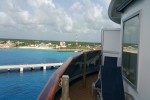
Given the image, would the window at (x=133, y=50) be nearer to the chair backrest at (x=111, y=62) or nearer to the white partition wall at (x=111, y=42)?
the chair backrest at (x=111, y=62)

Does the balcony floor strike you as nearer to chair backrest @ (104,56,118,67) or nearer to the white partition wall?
chair backrest @ (104,56,118,67)

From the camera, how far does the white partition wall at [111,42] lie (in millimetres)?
6500

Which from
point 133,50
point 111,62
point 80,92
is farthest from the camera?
point 111,62

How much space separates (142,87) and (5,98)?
97.5ft

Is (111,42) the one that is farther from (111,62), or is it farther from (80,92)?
(80,92)

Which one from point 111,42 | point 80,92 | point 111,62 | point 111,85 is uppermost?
point 111,42

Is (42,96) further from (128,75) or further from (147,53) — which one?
(128,75)

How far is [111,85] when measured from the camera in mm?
3586

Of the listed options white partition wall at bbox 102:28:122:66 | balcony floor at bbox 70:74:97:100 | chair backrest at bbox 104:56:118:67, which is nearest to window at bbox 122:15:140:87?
balcony floor at bbox 70:74:97:100

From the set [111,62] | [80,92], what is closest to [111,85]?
[80,92]

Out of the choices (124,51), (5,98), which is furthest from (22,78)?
(124,51)

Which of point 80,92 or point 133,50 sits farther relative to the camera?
point 80,92

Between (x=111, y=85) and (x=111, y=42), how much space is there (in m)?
3.25

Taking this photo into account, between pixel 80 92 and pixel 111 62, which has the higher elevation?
pixel 111 62
